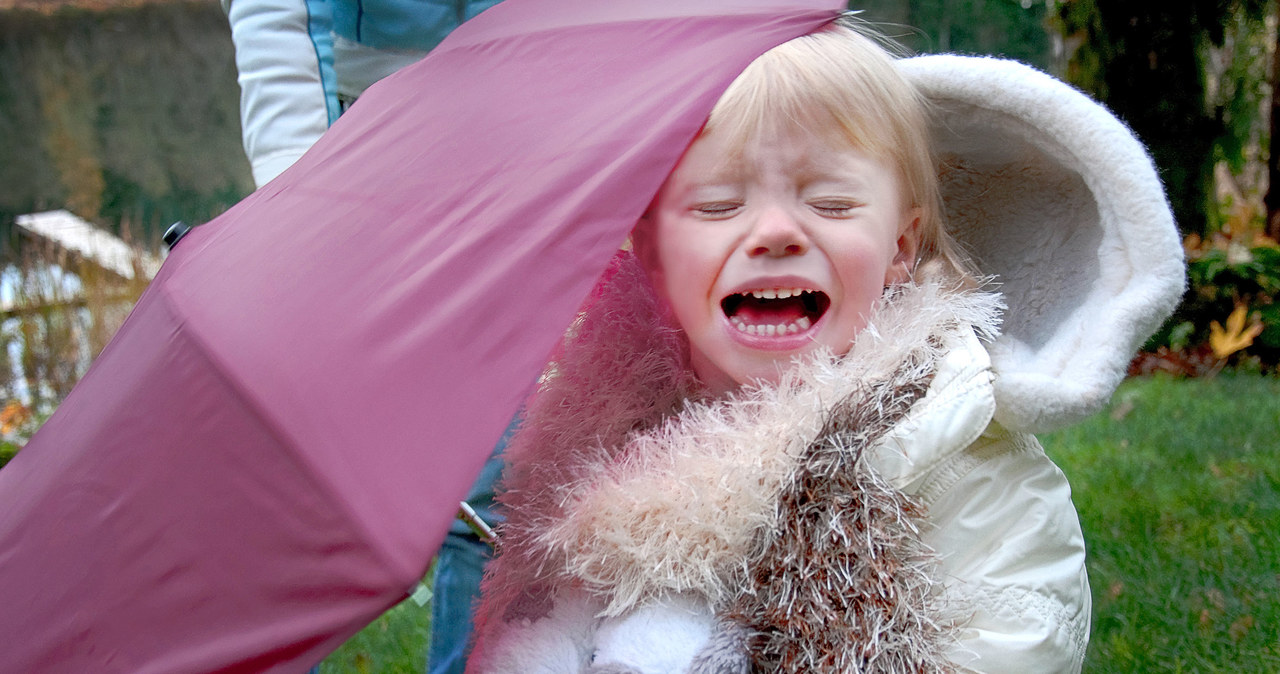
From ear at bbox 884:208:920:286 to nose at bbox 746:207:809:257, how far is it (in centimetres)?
21

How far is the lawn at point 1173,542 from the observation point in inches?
102

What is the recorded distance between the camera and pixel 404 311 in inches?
51.3

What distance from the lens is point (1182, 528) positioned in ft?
10.9

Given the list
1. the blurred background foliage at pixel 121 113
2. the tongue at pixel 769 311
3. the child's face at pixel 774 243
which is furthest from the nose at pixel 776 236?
the blurred background foliage at pixel 121 113

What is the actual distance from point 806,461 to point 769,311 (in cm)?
30

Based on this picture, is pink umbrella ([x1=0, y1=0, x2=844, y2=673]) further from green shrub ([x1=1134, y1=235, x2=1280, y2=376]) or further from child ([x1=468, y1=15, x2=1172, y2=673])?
green shrub ([x1=1134, y1=235, x2=1280, y2=376])

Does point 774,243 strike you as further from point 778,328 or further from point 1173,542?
point 1173,542

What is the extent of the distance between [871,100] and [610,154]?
0.45 meters

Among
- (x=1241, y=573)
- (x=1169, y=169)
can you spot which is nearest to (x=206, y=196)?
(x=1169, y=169)

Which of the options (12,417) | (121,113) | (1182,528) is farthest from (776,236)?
(121,113)

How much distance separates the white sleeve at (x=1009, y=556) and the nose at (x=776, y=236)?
380mm

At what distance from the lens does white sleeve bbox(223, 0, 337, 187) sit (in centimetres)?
195

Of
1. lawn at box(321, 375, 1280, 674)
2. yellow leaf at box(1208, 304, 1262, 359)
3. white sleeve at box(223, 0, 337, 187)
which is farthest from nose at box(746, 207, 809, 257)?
yellow leaf at box(1208, 304, 1262, 359)

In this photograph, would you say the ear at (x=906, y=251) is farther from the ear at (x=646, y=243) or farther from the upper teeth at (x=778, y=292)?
the ear at (x=646, y=243)
